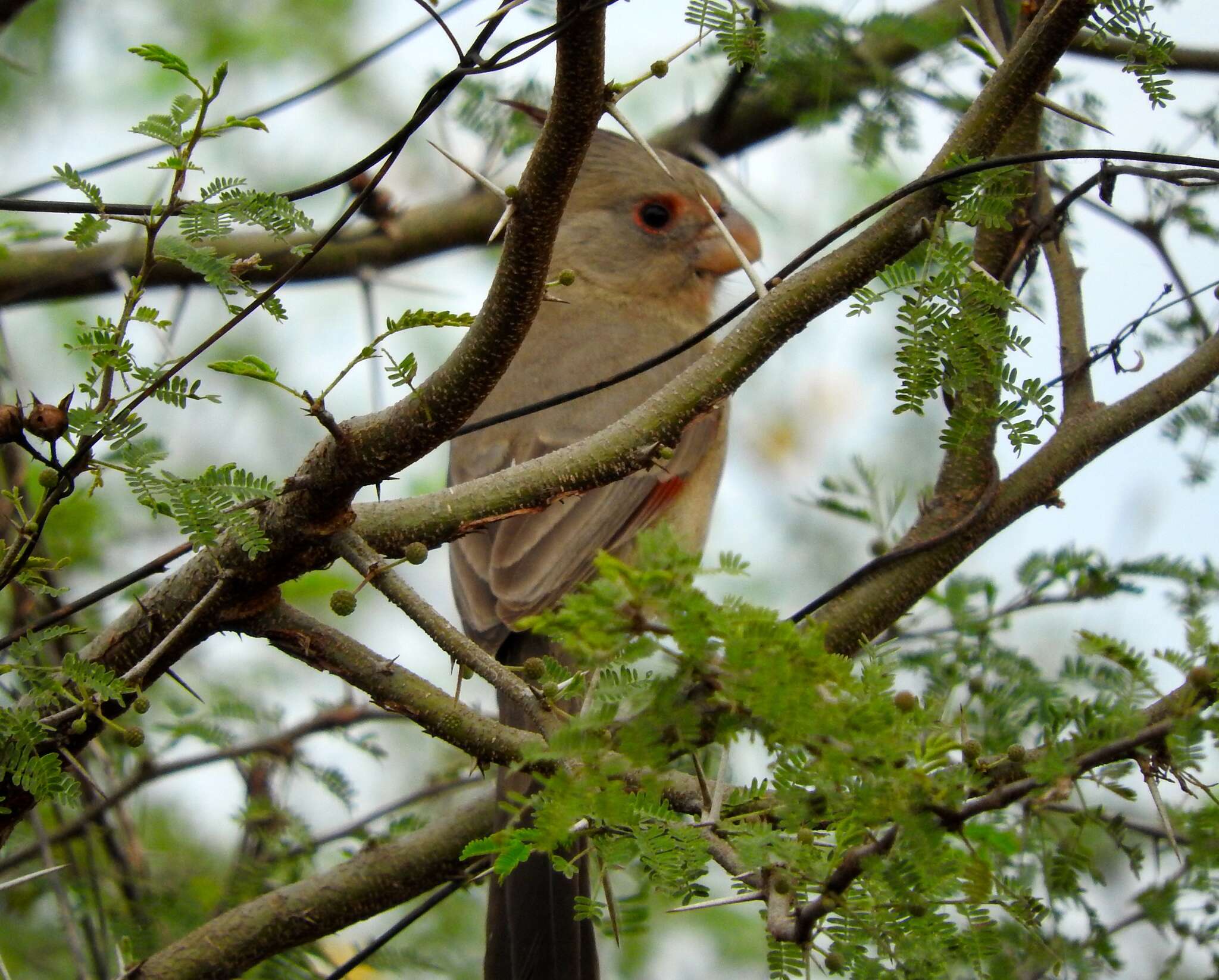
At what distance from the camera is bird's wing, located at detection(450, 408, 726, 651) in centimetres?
400

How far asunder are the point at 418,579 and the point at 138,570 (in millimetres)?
3707

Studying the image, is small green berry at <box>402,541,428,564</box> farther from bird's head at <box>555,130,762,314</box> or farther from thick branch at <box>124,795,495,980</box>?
bird's head at <box>555,130,762,314</box>

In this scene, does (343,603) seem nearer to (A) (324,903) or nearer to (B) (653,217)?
(A) (324,903)

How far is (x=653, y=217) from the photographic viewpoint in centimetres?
557

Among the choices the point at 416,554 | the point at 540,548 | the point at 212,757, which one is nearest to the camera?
the point at 416,554

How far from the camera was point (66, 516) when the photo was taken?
173 inches

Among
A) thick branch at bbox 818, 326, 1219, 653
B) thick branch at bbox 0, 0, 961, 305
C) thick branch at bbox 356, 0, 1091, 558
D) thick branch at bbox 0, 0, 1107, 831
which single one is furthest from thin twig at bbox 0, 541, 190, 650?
thick branch at bbox 0, 0, 961, 305

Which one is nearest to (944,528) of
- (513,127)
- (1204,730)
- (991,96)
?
(991,96)

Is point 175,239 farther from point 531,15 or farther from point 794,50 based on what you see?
point 794,50

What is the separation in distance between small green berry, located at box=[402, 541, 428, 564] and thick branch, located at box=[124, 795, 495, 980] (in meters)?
1.25

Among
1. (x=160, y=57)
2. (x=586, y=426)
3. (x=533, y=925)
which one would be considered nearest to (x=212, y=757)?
(x=533, y=925)

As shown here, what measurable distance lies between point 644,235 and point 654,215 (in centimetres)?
9

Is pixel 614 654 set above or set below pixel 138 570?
below

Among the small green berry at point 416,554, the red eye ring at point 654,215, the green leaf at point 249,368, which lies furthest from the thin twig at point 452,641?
the red eye ring at point 654,215
